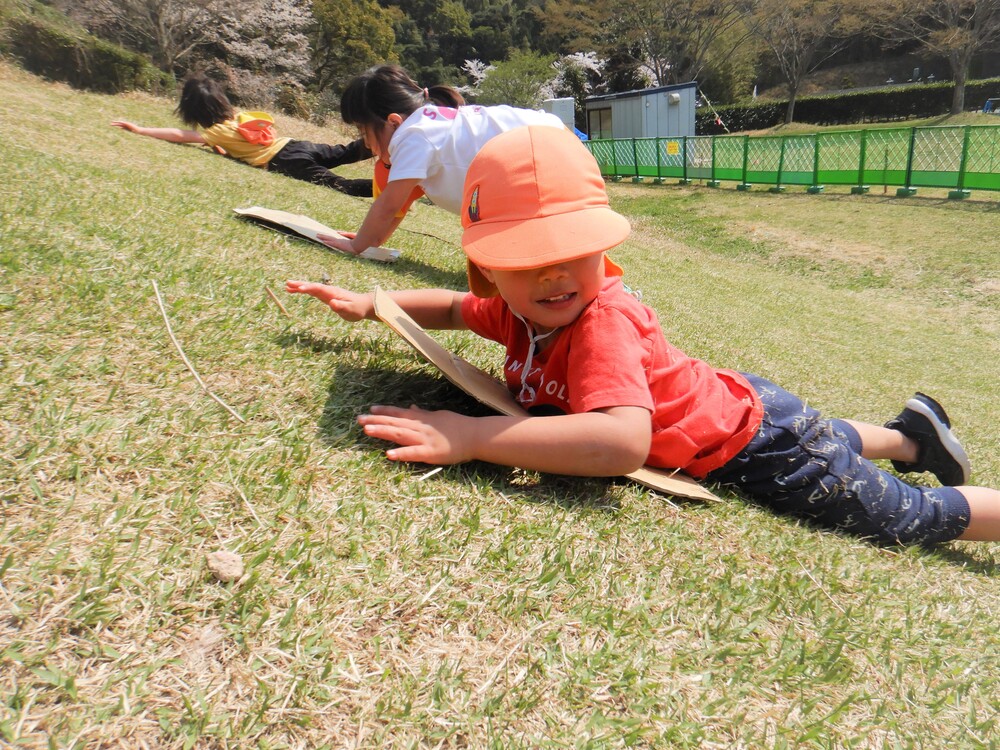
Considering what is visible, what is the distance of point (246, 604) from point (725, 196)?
19313 mm

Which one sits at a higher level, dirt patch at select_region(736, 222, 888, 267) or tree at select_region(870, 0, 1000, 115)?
tree at select_region(870, 0, 1000, 115)

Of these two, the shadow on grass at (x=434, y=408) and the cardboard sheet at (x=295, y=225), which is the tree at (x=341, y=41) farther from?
the shadow on grass at (x=434, y=408)

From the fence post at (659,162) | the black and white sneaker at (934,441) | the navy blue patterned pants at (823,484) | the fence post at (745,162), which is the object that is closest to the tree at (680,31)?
the fence post at (659,162)

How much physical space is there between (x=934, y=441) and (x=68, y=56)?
42.8 feet

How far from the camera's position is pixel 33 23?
10711mm

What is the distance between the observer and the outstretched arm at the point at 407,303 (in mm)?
2359

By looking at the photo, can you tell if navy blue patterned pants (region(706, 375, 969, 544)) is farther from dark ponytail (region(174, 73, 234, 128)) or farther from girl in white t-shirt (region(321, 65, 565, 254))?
dark ponytail (region(174, 73, 234, 128))

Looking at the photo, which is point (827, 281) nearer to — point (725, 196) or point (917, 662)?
point (725, 196)

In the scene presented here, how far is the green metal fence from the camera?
14.6 m

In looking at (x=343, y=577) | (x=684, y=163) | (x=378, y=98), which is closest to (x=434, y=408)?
(x=343, y=577)

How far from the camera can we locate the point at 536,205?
5.73ft

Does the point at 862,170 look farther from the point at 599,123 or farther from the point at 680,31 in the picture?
the point at 680,31

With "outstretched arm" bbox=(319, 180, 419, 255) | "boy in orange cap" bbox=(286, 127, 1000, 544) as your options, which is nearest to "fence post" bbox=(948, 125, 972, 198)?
"outstretched arm" bbox=(319, 180, 419, 255)

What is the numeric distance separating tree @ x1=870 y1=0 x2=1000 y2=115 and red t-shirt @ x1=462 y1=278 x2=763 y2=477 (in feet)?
115
